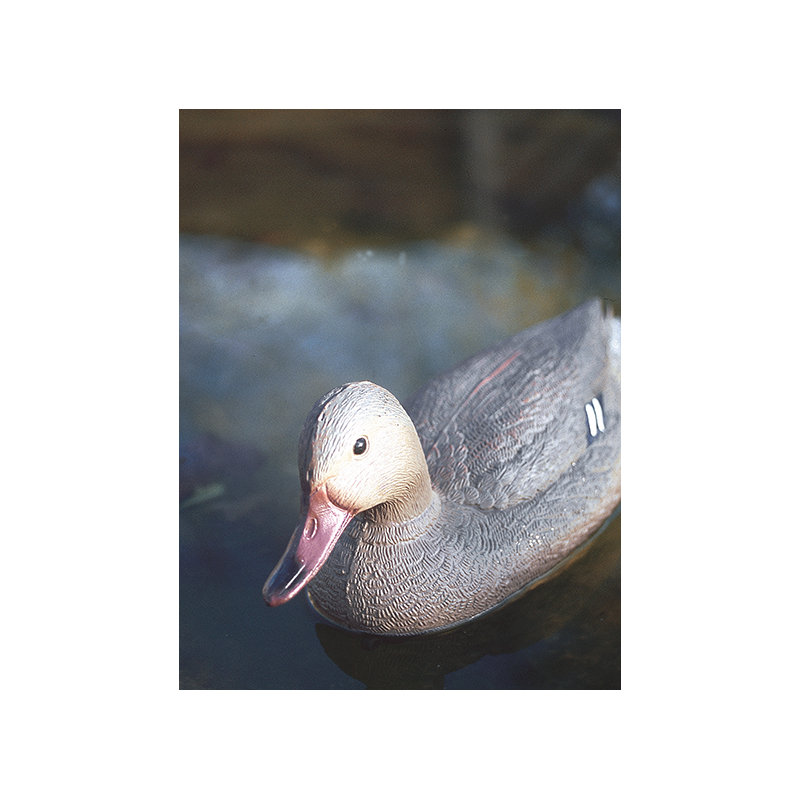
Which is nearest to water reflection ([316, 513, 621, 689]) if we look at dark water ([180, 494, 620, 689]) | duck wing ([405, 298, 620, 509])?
dark water ([180, 494, 620, 689])

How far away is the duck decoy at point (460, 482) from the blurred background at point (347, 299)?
14 centimetres

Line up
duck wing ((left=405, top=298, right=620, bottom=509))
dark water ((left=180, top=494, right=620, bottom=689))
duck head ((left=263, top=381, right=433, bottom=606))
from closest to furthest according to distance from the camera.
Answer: duck head ((left=263, top=381, right=433, bottom=606)) < dark water ((left=180, top=494, right=620, bottom=689)) < duck wing ((left=405, top=298, right=620, bottom=509))

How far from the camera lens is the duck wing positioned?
9.24 ft

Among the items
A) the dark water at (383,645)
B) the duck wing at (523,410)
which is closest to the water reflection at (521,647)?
the dark water at (383,645)

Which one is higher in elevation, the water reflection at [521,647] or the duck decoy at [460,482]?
the duck decoy at [460,482]

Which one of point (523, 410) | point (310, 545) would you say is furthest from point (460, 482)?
point (310, 545)

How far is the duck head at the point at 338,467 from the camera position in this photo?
223 centimetres

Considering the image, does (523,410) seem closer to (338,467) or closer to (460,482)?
(460,482)

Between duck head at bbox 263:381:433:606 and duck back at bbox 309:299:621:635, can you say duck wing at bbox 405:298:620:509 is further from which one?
duck head at bbox 263:381:433:606

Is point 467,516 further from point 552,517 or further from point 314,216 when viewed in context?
point 314,216

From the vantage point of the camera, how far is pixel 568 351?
10.4 ft

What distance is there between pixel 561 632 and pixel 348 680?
740 millimetres

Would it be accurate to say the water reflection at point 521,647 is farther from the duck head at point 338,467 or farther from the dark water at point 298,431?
the duck head at point 338,467
